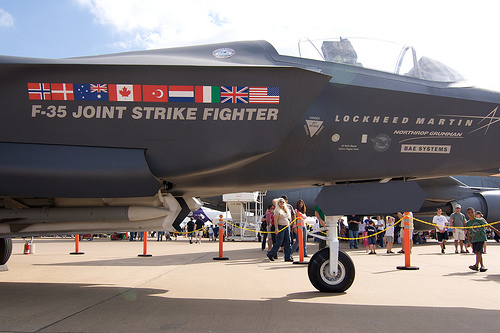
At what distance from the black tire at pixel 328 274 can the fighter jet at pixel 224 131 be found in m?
0.01

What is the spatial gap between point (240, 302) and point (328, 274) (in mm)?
1206

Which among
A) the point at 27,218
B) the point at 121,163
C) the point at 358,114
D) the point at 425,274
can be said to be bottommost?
the point at 425,274

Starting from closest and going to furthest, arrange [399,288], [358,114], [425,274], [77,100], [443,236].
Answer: [77,100], [358,114], [399,288], [425,274], [443,236]

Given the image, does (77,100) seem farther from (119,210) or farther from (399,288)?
(399,288)

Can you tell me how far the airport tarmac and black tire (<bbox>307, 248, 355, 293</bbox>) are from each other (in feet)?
0.44

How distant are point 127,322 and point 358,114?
3.18m

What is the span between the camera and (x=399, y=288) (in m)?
5.44

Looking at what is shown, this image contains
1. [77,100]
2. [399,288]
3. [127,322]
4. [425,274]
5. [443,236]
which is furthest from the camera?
[443,236]

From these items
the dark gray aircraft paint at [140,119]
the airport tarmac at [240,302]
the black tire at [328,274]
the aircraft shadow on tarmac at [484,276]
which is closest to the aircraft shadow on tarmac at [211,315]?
the airport tarmac at [240,302]

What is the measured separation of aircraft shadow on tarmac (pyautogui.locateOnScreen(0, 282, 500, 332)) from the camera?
3.29 metres

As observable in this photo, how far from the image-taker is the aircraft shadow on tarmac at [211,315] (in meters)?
3.29

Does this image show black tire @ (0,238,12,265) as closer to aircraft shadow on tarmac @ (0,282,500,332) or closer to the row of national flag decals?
aircraft shadow on tarmac @ (0,282,500,332)

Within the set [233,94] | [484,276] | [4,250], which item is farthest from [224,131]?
[4,250]

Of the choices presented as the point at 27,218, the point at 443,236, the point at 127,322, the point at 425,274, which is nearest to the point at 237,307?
the point at 127,322
